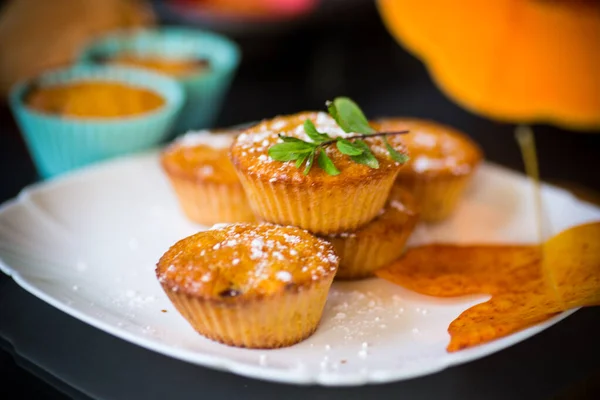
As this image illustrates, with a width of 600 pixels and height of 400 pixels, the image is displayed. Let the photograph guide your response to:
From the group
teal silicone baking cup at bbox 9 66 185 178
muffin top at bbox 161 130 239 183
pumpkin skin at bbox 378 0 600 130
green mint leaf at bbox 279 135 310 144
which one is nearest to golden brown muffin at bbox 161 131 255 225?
muffin top at bbox 161 130 239 183

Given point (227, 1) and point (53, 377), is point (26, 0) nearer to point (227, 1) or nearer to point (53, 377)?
point (227, 1)

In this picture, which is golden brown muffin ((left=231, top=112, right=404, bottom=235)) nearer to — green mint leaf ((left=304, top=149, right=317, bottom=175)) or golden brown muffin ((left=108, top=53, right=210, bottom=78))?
green mint leaf ((left=304, top=149, right=317, bottom=175))

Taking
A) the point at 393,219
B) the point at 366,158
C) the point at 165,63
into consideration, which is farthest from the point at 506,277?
the point at 165,63

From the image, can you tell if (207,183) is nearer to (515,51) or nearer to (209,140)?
(209,140)

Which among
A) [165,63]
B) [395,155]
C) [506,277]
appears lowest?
[506,277]

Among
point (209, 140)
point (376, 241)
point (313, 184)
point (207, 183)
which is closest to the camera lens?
point (313, 184)

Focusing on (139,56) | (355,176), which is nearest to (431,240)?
(355,176)
